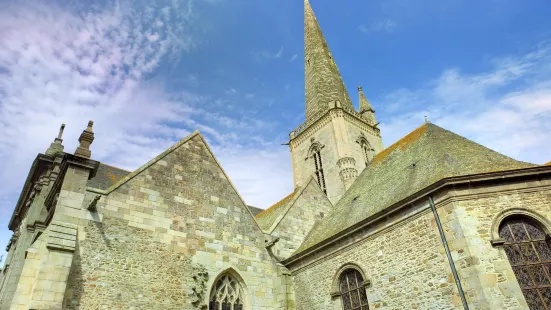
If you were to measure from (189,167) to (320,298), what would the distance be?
603 cm

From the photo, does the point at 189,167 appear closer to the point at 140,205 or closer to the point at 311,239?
the point at 140,205

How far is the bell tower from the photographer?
28234 millimetres

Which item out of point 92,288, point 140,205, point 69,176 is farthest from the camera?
point 140,205

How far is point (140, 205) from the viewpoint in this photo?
1068 cm

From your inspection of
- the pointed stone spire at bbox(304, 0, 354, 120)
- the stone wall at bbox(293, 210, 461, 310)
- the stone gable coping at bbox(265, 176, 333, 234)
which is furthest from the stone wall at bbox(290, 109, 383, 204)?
the stone wall at bbox(293, 210, 461, 310)

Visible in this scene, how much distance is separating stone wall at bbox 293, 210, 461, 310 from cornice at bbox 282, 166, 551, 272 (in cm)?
20

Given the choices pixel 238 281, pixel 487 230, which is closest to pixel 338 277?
pixel 238 281

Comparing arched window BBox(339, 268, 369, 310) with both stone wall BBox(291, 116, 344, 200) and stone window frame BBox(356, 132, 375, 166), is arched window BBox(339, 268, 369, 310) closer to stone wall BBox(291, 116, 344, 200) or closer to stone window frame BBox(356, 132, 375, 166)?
stone wall BBox(291, 116, 344, 200)

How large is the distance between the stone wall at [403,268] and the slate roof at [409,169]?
34.4 inches

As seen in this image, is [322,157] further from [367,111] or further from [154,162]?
[154,162]

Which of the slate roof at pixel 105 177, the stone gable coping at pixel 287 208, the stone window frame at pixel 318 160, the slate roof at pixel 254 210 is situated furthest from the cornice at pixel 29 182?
the stone window frame at pixel 318 160

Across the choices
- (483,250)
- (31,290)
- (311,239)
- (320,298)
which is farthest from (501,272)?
(31,290)

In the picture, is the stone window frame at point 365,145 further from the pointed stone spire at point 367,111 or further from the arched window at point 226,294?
the arched window at point 226,294

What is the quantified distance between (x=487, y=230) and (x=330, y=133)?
21.8 metres
